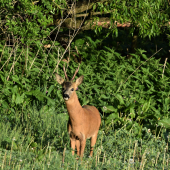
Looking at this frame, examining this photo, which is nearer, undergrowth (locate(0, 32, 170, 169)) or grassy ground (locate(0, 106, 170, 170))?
grassy ground (locate(0, 106, 170, 170))

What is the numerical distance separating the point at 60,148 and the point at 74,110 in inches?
41.2

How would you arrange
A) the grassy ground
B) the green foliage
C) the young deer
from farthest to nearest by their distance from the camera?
the green foliage
the young deer
the grassy ground

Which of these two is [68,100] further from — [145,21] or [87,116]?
[145,21]

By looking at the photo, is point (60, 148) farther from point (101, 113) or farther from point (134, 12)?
point (134, 12)

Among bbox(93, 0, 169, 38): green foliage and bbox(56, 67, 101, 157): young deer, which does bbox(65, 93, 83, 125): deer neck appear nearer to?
bbox(56, 67, 101, 157): young deer

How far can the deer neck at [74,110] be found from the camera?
5.02 metres

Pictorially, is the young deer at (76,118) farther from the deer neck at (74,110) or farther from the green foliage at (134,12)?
the green foliage at (134,12)

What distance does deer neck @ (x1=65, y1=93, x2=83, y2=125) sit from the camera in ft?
16.5

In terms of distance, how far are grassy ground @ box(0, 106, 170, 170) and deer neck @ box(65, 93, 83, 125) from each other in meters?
0.39

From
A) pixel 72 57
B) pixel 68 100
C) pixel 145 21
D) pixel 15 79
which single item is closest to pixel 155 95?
pixel 145 21

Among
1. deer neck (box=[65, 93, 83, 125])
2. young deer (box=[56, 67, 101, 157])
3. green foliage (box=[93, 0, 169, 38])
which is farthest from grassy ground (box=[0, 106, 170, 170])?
green foliage (box=[93, 0, 169, 38])

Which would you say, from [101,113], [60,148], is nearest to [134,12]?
[101,113]

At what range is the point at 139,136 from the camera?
6.93 meters

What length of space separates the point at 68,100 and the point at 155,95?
4.42 metres
